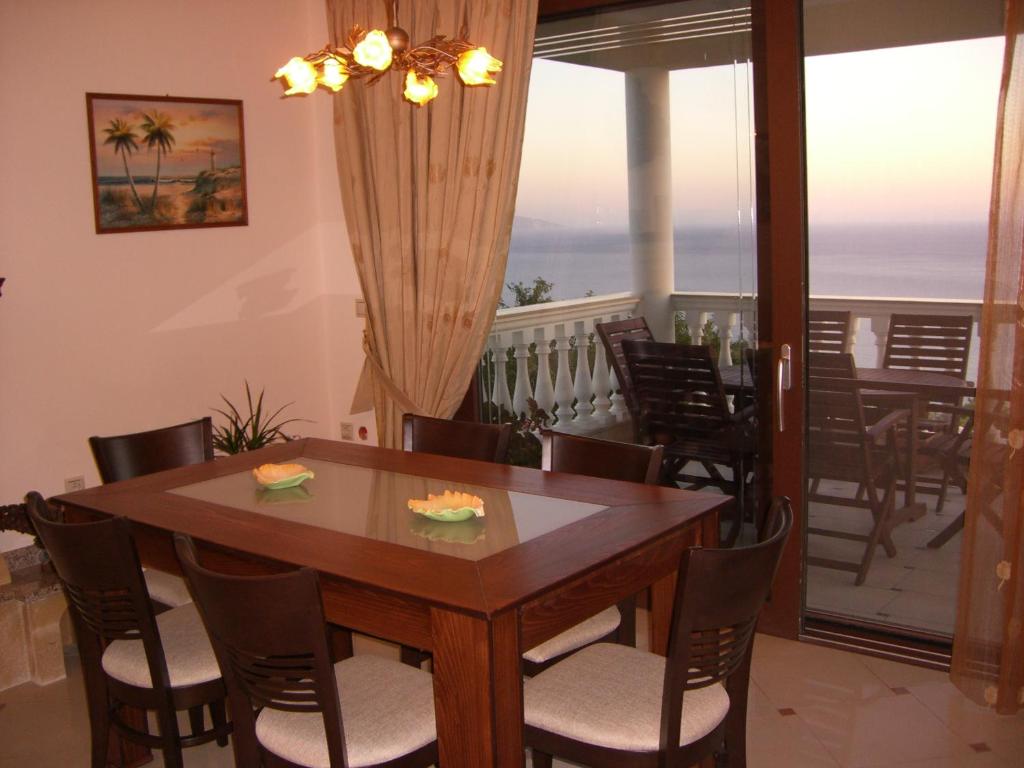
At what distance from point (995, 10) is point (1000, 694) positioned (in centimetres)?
213

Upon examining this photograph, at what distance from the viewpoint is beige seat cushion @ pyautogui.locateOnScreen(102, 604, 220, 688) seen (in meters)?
2.72

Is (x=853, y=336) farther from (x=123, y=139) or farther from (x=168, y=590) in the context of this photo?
(x=123, y=139)

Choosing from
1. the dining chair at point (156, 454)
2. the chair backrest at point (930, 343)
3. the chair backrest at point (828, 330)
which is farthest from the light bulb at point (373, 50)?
the chair backrest at point (930, 343)

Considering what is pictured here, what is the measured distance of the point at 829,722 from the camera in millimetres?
3295

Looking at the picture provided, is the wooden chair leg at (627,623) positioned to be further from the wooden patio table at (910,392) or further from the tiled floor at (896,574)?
the wooden patio table at (910,392)

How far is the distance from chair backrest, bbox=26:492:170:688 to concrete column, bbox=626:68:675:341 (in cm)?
224

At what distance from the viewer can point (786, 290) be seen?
3732 millimetres

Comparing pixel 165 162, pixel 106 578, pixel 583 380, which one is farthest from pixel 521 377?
pixel 106 578

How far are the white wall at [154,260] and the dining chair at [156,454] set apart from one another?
75 cm

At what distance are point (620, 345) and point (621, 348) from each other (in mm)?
13

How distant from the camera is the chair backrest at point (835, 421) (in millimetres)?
3752

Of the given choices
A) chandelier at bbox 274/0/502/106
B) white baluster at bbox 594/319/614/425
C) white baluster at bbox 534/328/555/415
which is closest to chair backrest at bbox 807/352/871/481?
white baluster at bbox 594/319/614/425

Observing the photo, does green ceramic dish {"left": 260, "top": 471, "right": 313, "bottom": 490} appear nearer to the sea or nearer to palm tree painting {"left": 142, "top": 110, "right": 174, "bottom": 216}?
the sea

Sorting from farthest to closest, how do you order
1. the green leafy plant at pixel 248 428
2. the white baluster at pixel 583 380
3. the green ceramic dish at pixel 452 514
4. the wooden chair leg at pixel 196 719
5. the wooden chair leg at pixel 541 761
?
the green leafy plant at pixel 248 428
the white baluster at pixel 583 380
the wooden chair leg at pixel 196 719
the wooden chair leg at pixel 541 761
the green ceramic dish at pixel 452 514
